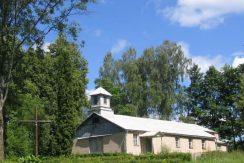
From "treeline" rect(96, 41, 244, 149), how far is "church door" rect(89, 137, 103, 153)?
Result: 17013 mm

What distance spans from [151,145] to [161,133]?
5.86 feet

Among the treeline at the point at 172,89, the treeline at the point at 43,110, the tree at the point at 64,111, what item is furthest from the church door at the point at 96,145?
the treeline at the point at 172,89

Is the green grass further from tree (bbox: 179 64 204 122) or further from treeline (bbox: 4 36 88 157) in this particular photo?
tree (bbox: 179 64 204 122)

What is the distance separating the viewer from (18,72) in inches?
1396

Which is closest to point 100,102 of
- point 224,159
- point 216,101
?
point 216,101

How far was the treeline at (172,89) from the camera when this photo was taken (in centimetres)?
6988

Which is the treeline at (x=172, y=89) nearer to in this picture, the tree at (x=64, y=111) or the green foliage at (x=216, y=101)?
the green foliage at (x=216, y=101)

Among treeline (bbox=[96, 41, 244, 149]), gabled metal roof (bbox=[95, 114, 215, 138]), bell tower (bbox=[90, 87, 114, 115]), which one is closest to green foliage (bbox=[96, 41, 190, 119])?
treeline (bbox=[96, 41, 244, 149])

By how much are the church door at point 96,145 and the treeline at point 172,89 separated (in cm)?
1701

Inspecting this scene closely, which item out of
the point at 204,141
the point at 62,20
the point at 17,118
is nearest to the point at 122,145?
the point at 17,118

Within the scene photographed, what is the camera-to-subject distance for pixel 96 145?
5325 centimetres

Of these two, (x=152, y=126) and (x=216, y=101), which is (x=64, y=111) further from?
(x=216, y=101)

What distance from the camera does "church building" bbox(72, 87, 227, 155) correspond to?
1986 inches

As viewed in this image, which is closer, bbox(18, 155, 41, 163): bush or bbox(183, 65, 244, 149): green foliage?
bbox(18, 155, 41, 163): bush
